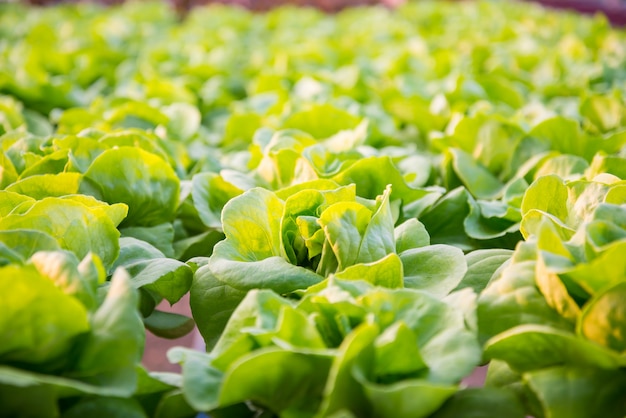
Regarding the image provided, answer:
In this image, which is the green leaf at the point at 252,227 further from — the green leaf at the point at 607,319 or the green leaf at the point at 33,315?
the green leaf at the point at 607,319

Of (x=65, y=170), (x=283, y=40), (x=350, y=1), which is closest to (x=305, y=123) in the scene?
(x=65, y=170)

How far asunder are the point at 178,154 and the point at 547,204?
0.87 meters

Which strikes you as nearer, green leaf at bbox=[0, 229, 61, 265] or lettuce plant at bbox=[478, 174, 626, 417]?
lettuce plant at bbox=[478, 174, 626, 417]

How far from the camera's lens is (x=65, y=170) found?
1.24m

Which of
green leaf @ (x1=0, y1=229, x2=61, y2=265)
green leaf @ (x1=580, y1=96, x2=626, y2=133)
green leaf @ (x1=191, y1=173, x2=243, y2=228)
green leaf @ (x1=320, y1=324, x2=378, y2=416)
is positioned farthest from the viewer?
green leaf @ (x1=580, y1=96, x2=626, y2=133)

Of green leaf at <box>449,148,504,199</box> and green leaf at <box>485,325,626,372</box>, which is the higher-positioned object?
green leaf at <box>485,325,626,372</box>

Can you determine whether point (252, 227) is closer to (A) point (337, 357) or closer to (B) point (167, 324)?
(B) point (167, 324)

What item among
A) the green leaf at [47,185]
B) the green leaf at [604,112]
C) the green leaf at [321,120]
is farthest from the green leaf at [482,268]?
the green leaf at [604,112]

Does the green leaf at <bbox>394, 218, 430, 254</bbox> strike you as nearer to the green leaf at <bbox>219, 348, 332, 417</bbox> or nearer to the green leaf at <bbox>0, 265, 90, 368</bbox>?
the green leaf at <bbox>219, 348, 332, 417</bbox>

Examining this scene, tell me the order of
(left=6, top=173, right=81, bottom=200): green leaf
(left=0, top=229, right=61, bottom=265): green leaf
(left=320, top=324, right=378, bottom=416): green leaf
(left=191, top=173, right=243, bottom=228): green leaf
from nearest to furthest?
(left=320, top=324, right=378, bottom=416): green leaf → (left=0, top=229, right=61, bottom=265): green leaf → (left=6, top=173, right=81, bottom=200): green leaf → (left=191, top=173, right=243, bottom=228): green leaf

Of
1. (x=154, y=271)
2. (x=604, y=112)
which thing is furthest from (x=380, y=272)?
(x=604, y=112)

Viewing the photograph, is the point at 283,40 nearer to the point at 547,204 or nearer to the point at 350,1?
the point at 547,204

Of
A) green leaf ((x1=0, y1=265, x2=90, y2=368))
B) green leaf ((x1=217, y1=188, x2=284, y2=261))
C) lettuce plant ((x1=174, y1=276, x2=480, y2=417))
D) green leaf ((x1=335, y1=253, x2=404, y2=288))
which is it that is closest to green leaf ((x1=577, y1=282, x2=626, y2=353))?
lettuce plant ((x1=174, y1=276, x2=480, y2=417))

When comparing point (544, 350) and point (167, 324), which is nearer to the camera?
point (544, 350)
